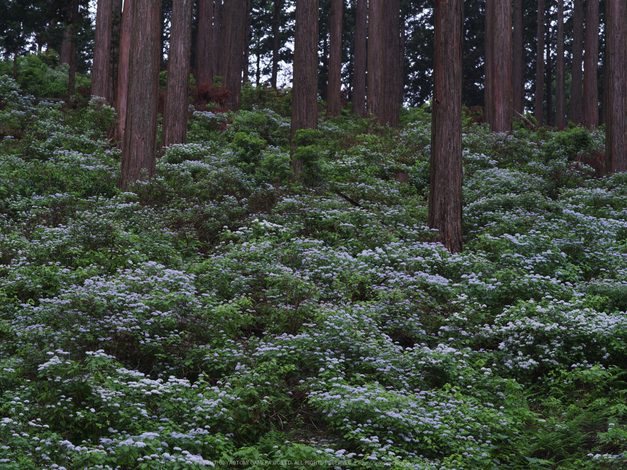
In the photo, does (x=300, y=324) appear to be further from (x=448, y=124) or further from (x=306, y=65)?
(x=306, y=65)

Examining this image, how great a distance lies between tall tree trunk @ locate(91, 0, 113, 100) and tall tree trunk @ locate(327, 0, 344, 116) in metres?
8.37

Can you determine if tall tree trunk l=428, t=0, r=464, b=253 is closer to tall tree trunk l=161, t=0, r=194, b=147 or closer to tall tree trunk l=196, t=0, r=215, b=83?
tall tree trunk l=161, t=0, r=194, b=147

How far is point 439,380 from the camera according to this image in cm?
543

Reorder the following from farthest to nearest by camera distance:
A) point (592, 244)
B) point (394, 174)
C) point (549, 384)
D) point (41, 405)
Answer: point (394, 174) < point (592, 244) < point (549, 384) < point (41, 405)

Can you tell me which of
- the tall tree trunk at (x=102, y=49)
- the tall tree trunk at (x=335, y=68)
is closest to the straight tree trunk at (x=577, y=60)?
the tall tree trunk at (x=335, y=68)

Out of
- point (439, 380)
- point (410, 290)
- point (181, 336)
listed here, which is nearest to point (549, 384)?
point (439, 380)

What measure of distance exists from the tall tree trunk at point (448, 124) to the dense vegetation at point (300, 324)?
430 millimetres

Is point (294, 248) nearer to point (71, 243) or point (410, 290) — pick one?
point (410, 290)

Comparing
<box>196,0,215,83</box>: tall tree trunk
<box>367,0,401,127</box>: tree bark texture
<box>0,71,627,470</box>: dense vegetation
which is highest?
<box>196,0,215,83</box>: tall tree trunk

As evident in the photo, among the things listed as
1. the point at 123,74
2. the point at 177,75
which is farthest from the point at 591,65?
the point at 123,74

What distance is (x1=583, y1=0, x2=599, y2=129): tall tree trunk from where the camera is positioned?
20234 mm

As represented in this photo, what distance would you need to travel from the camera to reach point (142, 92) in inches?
464

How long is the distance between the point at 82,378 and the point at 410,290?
3921 millimetres

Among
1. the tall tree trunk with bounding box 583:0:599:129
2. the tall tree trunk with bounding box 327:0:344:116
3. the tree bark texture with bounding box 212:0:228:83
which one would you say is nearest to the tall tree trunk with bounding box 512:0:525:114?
the tall tree trunk with bounding box 583:0:599:129
